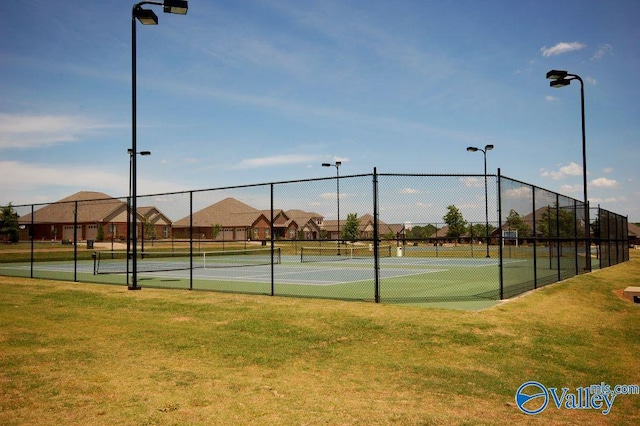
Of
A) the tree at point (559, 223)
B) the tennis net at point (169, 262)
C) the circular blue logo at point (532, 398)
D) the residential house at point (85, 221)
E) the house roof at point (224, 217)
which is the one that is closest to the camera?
the circular blue logo at point (532, 398)

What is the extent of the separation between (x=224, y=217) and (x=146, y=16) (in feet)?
230

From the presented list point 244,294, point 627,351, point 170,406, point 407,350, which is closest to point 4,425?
point 170,406

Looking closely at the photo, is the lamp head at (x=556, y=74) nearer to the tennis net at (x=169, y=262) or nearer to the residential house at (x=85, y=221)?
the tennis net at (x=169, y=262)

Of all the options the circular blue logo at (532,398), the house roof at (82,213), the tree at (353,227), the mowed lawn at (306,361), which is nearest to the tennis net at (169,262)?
the tree at (353,227)

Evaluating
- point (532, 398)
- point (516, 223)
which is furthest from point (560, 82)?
point (532, 398)

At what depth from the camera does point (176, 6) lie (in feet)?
42.7

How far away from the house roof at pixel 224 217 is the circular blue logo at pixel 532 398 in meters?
73.8

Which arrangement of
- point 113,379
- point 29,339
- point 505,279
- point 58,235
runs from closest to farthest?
point 113,379 < point 29,339 < point 505,279 < point 58,235

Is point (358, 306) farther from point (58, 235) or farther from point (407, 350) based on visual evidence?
point (58, 235)

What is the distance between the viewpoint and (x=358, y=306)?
10734 millimetres

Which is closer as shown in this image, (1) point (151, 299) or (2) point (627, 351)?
(2) point (627, 351)

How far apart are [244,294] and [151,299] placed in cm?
247

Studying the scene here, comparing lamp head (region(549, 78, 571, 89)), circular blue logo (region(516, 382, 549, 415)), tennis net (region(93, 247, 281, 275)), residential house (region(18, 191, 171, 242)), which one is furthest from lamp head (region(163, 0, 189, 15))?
residential house (region(18, 191, 171, 242))

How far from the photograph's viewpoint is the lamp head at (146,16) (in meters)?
13.5
